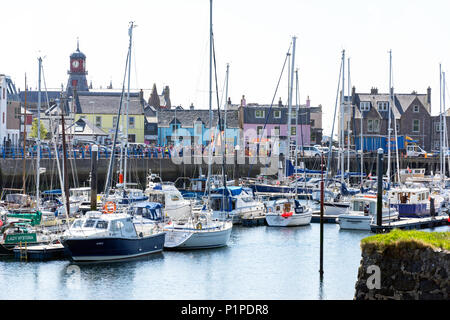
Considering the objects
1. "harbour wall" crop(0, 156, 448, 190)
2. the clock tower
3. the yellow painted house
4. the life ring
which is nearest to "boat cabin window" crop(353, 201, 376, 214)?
"harbour wall" crop(0, 156, 448, 190)

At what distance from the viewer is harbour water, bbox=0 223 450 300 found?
25812mm

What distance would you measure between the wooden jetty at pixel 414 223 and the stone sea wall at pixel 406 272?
890 inches

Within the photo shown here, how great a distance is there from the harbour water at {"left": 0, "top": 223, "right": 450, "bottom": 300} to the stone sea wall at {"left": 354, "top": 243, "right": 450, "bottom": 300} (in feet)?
31.2

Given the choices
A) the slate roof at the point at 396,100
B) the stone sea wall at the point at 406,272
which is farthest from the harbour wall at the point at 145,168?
the stone sea wall at the point at 406,272

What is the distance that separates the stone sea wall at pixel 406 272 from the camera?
15.3 m

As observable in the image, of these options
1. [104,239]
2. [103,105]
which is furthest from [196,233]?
[103,105]

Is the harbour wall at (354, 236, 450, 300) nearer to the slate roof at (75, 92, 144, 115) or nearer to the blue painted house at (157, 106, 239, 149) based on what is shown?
the blue painted house at (157, 106, 239, 149)

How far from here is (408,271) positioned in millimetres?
15609

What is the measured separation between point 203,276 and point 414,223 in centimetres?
1777

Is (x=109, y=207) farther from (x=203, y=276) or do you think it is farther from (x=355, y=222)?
(x=355, y=222)

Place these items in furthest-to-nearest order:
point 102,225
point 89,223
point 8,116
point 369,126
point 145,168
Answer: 1. point 369,126
2. point 8,116
3. point 145,168
4. point 89,223
5. point 102,225

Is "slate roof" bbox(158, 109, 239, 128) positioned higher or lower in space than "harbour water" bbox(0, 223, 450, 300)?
higher

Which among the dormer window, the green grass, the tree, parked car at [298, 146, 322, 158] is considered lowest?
the green grass
